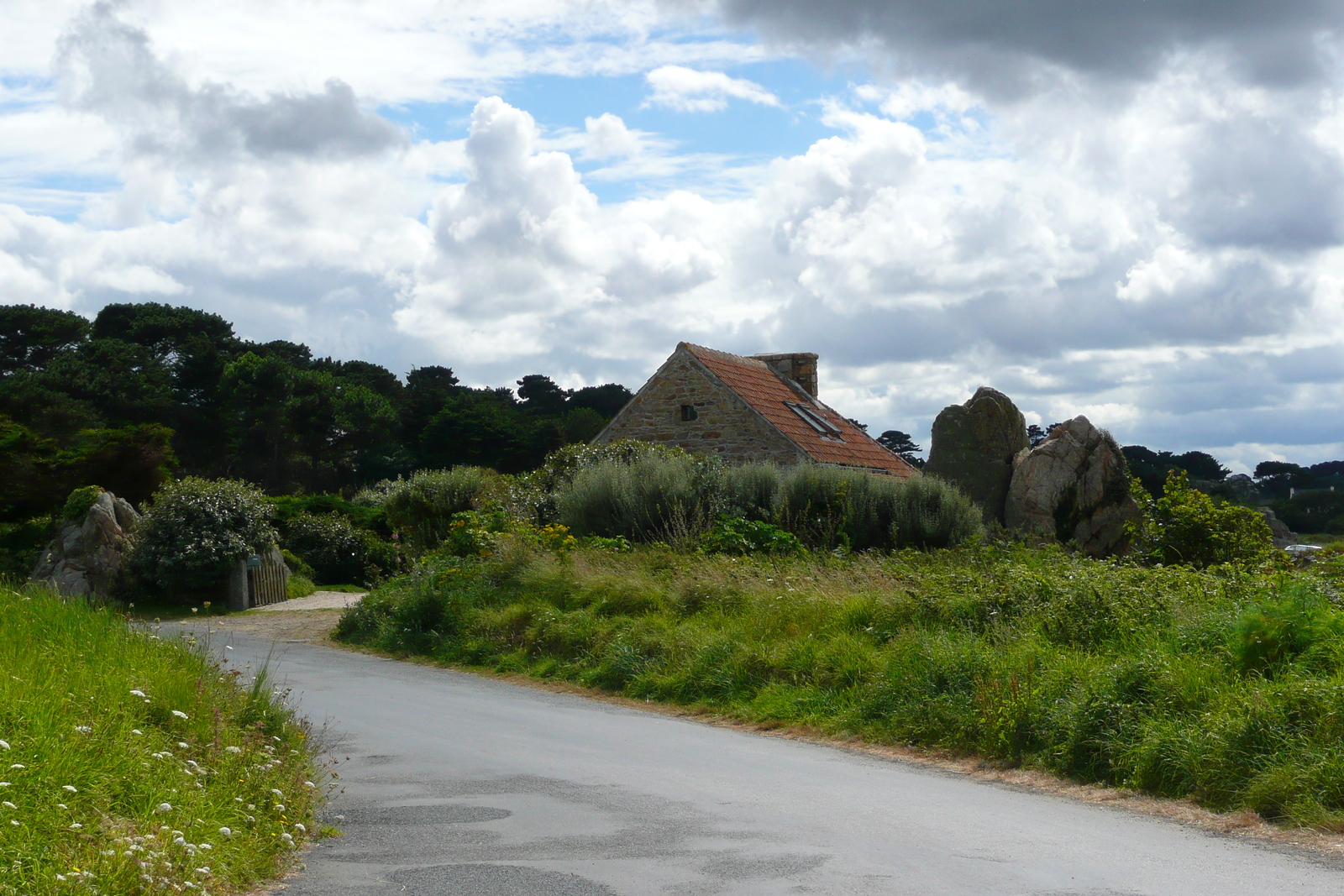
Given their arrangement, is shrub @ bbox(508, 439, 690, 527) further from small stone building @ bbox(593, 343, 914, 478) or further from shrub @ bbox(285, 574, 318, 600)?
shrub @ bbox(285, 574, 318, 600)

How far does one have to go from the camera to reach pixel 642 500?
66.7ft

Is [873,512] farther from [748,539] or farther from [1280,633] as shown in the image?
[1280,633]

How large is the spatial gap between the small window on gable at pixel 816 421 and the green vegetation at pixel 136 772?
22406 millimetres

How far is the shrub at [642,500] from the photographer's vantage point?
19.9 m

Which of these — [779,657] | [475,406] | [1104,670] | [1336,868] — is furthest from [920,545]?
[475,406]

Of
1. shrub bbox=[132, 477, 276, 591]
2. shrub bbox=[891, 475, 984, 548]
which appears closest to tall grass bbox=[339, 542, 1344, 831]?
shrub bbox=[891, 475, 984, 548]

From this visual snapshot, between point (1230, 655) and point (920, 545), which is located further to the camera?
point (920, 545)

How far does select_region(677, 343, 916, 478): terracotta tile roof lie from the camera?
2739 centimetres

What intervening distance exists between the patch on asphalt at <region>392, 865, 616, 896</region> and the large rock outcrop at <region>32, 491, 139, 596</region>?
19.8 metres

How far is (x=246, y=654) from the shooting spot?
15234mm

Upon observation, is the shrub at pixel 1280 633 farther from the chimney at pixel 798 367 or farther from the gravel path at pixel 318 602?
the chimney at pixel 798 367

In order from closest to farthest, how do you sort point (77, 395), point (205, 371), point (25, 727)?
point (25, 727)
point (77, 395)
point (205, 371)

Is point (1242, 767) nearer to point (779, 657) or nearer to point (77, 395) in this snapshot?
point (779, 657)

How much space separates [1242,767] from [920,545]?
12469 millimetres
